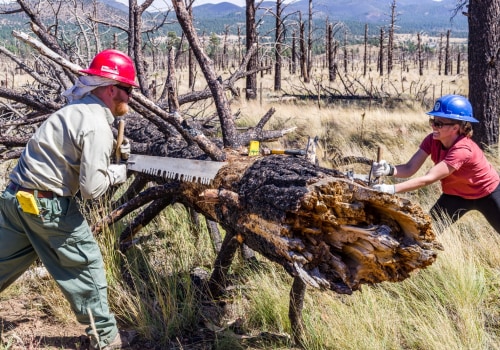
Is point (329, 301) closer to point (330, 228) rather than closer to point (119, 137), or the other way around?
point (330, 228)

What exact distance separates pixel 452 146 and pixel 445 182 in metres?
0.41

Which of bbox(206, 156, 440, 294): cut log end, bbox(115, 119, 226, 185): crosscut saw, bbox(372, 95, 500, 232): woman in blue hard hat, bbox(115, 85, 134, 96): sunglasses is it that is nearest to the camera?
bbox(206, 156, 440, 294): cut log end

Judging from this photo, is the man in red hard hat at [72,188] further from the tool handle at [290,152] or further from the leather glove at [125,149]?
the tool handle at [290,152]

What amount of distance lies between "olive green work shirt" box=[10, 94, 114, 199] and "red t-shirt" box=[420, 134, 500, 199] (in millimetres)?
2343

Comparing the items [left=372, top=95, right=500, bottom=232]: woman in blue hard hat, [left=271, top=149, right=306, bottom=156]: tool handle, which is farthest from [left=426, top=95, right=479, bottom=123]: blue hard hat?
[left=271, top=149, right=306, bottom=156]: tool handle

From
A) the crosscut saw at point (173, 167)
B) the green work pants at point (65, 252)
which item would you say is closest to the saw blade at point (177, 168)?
the crosscut saw at point (173, 167)

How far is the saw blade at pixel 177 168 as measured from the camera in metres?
3.04

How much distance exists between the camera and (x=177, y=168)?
3.29 m

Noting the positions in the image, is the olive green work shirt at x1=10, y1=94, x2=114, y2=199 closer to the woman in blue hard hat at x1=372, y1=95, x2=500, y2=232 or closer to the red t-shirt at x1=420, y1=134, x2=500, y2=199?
the woman in blue hard hat at x1=372, y1=95, x2=500, y2=232

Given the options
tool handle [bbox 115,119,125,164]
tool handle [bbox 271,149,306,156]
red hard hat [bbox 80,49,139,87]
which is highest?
red hard hat [bbox 80,49,139,87]

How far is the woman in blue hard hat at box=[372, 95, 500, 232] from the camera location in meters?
3.54

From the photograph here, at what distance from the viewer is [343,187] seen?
7.65 feet

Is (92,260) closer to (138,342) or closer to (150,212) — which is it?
(138,342)

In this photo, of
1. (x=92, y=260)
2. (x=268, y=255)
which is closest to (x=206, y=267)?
(x=92, y=260)
